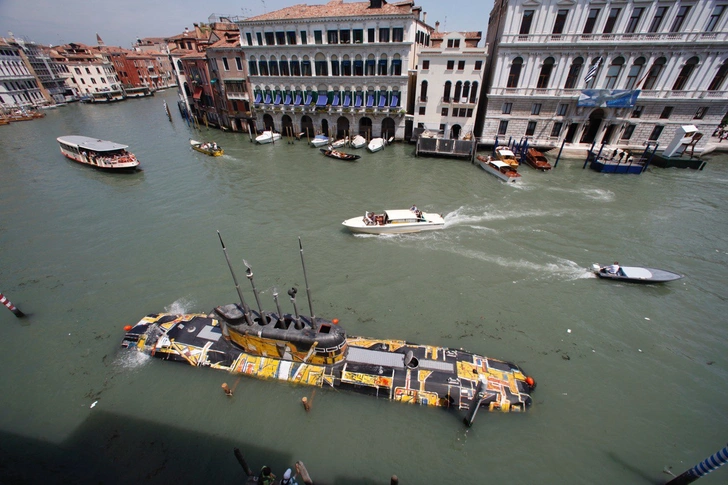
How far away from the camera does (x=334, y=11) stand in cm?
4469

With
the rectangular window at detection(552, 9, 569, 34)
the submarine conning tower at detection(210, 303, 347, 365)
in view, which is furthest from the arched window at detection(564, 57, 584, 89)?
the submarine conning tower at detection(210, 303, 347, 365)

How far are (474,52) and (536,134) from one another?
14.1m

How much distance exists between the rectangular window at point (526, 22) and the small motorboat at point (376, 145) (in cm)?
2176

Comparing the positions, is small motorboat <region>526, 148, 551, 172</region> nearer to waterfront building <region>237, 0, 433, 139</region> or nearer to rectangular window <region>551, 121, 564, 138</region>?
rectangular window <region>551, 121, 564, 138</region>

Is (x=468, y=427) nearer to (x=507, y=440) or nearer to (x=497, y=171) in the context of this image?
(x=507, y=440)

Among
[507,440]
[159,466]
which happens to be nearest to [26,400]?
[159,466]

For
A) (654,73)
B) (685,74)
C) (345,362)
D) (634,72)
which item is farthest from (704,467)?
(685,74)

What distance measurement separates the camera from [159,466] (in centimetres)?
1159

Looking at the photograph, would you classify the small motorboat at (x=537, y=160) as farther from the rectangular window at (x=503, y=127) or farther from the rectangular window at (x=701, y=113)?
the rectangular window at (x=701, y=113)

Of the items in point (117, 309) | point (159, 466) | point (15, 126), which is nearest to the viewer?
point (159, 466)

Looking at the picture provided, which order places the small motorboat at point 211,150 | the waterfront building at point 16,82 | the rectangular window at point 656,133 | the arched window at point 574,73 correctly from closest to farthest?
the arched window at point 574,73, the rectangular window at point 656,133, the small motorboat at point 211,150, the waterfront building at point 16,82

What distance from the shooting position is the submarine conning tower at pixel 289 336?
43.4 feet

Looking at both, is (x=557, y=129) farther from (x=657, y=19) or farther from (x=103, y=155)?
(x=103, y=155)

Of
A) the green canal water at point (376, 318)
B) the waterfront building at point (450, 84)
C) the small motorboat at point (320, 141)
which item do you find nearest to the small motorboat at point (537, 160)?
the green canal water at point (376, 318)
